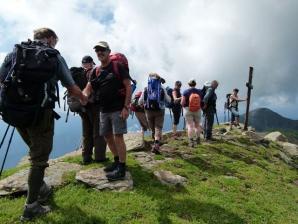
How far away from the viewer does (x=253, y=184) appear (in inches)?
582

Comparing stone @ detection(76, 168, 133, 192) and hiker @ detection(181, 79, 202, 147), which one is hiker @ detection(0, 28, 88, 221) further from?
hiker @ detection(181, 79, 202, 147)

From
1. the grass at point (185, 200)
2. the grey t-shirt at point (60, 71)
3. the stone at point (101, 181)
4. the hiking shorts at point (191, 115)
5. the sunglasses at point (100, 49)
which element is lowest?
the grass at point (185, 200)

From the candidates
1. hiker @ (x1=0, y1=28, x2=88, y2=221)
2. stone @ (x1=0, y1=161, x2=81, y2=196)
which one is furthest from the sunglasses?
stone @ (x1=0, y1=161, x2=81, y2=196)

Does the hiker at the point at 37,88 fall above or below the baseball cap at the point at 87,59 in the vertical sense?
below

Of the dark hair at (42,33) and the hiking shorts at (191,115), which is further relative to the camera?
the hiking shorts at (191,115)

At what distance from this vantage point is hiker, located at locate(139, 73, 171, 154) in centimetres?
1692

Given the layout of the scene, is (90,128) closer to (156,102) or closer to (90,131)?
(90,131)

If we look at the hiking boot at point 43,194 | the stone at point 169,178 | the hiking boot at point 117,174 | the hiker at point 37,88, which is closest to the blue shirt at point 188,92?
the stone at point 169,178

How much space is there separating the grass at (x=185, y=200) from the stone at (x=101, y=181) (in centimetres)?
20

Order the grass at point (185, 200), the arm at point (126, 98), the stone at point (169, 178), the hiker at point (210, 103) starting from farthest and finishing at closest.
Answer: the hiker at point (210, 103) → the stone at point (169, 178) → the arm at point (126, 98) → the grass at point (185, 200)

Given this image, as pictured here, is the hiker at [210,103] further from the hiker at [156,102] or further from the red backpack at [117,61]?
the red backpack at [117,61]

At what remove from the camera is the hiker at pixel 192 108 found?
19.7m

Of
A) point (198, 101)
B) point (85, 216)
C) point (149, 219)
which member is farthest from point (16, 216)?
point (198, 101)

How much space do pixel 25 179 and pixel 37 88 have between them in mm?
4473
